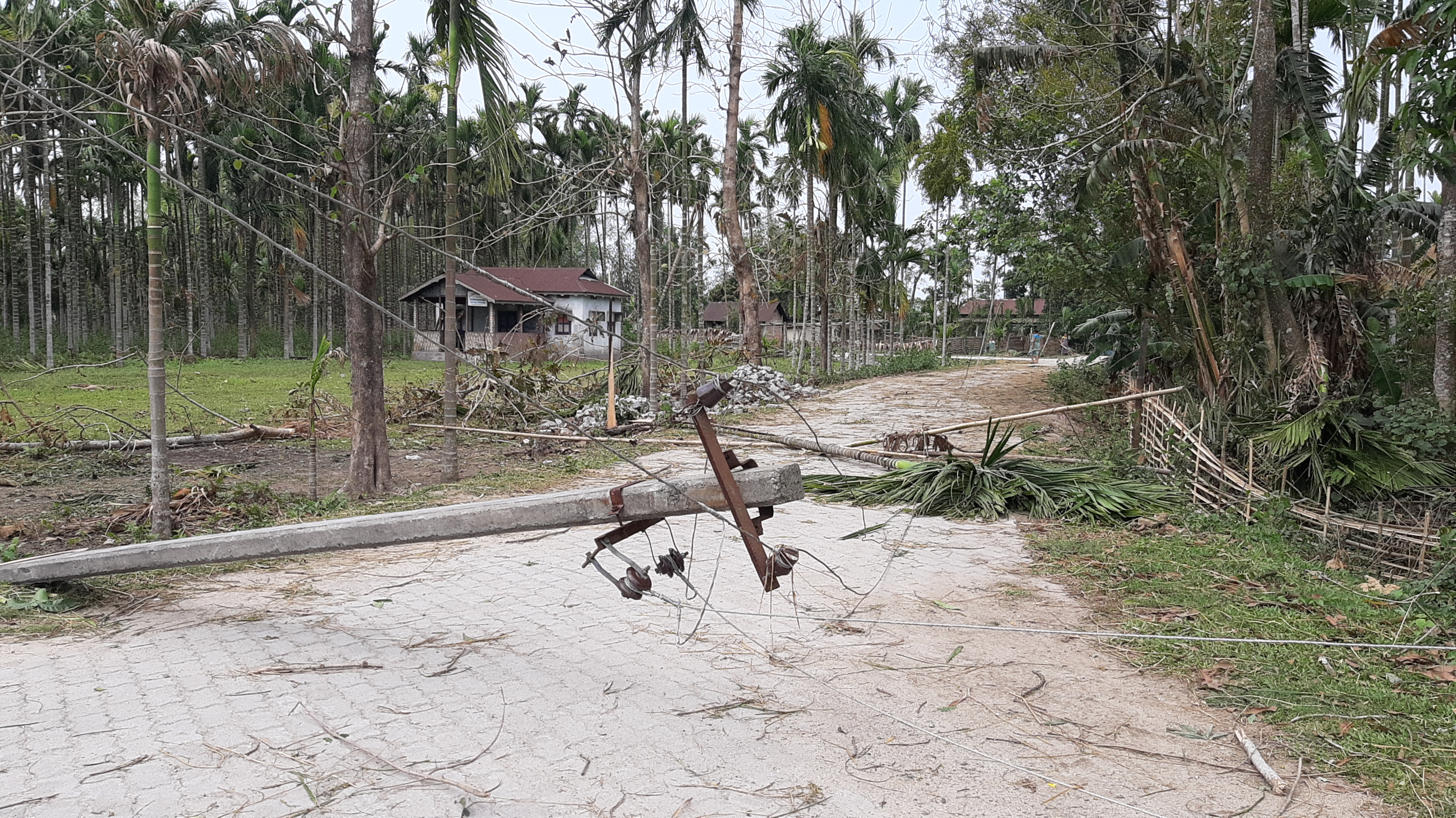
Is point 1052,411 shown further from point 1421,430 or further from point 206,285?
point 206,285

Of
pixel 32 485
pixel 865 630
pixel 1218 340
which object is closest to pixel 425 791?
pixel 865 630

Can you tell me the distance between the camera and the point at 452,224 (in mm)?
7980

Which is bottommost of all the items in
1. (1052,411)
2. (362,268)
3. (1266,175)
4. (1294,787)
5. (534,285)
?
(1294,787)

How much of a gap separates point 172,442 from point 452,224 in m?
5.30

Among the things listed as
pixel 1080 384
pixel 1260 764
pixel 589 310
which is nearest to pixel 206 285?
pixel 589 310

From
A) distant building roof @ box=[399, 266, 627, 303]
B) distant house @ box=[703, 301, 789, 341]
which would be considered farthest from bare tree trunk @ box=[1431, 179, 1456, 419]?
distant house @ box=[703, 301, 789, 341]

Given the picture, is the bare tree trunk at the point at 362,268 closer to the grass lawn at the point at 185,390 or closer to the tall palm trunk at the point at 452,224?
the tall palm trunk at the point at 452,224

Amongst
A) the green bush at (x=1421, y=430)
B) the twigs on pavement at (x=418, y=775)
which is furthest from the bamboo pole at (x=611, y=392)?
the green bush at (x=1421, y=430)

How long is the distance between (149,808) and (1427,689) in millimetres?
4653

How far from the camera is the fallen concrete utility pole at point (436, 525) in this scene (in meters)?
3.15

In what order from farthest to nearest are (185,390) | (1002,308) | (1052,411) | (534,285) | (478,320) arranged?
(1002,308), (478,320), (534,285), (185,390), (1052,411)

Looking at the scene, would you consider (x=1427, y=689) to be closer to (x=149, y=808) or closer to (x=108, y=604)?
(x=149, y=808)

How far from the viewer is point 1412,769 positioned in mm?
2902

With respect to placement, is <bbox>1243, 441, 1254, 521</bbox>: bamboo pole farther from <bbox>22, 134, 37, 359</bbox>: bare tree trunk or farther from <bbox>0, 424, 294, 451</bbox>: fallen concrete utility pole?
<bbox>22, 134, 37, 359</bbox>: bare tree trunk
